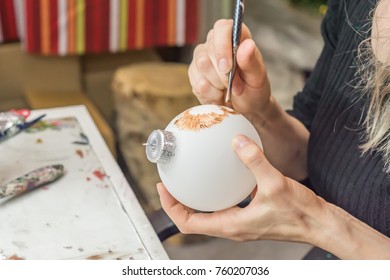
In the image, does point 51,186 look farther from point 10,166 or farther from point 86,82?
point 86,82

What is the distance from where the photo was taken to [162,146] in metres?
0.66

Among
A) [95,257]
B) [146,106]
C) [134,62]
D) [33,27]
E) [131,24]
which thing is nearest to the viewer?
[95,257]

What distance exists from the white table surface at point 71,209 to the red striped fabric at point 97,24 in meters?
1.03

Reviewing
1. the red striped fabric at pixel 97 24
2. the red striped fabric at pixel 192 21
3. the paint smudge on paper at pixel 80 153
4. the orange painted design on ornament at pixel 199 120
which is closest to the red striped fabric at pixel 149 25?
the red striped fabric at pixel 97 24

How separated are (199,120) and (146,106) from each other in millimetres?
1181

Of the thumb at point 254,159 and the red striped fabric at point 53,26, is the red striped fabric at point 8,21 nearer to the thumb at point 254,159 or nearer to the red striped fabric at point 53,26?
the red striped fabric at point 53,26

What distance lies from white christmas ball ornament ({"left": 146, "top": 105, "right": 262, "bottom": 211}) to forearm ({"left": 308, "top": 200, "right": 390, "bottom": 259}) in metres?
0.10

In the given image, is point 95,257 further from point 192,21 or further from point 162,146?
point 192,21

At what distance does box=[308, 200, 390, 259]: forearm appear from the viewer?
0.70m

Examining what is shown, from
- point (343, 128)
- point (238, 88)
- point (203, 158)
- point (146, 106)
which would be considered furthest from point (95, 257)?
point (146, 106)

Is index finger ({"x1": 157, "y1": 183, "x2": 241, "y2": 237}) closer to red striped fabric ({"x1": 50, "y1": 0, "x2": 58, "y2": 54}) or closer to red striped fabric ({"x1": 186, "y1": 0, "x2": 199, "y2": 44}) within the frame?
red striped fabric ({"x1": 50, "y1": 0, "x2": 58, "y2": 54})

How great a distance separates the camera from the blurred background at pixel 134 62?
1861mm
